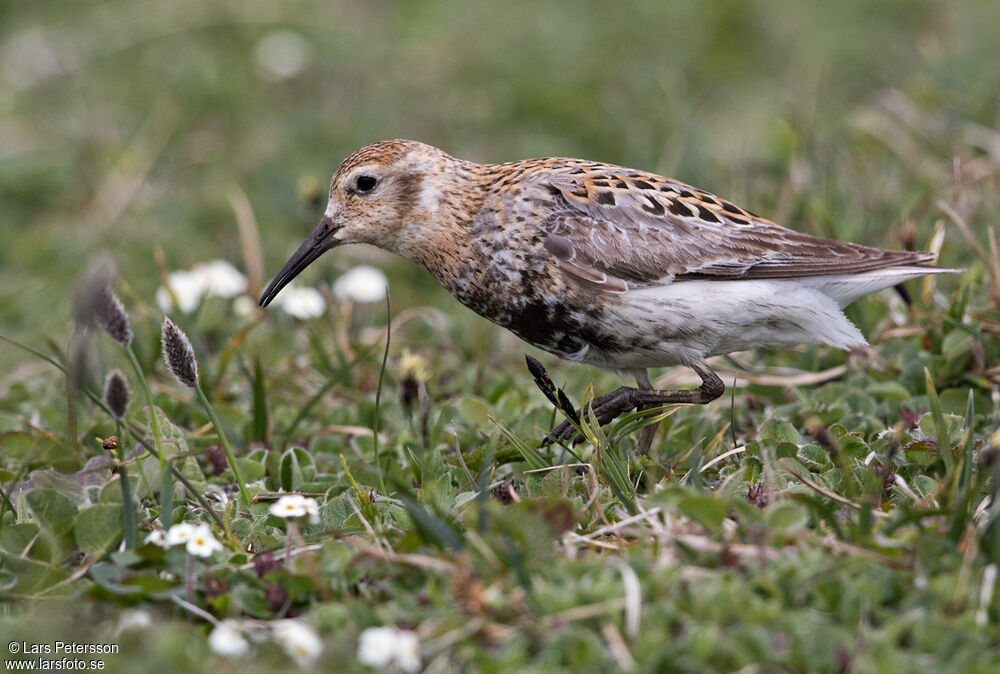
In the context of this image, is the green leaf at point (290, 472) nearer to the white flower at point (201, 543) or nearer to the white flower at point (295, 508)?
the white flower at point (295, 508)

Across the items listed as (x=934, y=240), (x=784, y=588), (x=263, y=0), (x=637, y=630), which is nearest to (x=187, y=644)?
(x=637, y=630)

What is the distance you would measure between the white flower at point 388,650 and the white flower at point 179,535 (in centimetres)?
82

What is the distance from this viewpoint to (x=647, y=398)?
5.13 m

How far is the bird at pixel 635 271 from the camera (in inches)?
196

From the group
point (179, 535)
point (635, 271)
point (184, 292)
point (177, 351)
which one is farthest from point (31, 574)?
point (184, 292)

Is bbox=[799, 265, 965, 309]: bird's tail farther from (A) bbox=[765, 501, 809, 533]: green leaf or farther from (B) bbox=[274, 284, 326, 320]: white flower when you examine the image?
(B) bbox=[274, 284, 326, 320]: white flower

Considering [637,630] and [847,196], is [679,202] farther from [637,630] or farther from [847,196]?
[847,196]

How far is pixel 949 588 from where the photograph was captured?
3.47m

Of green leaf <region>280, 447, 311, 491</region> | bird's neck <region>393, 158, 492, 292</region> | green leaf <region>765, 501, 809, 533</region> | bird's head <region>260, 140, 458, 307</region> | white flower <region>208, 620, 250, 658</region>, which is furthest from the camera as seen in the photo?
bird's head <region>260, 140, 458, 307</region>

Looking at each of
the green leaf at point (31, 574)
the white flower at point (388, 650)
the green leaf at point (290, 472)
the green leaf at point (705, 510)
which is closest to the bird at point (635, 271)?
the green leaf at point (290, 472)

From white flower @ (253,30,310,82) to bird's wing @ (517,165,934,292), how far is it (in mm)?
5986

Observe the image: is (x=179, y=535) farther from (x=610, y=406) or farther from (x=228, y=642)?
(x=610, y=406)

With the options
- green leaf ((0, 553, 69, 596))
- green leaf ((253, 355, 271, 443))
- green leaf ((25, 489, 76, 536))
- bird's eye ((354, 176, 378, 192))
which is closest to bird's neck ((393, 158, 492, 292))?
bird's eye ((354, 176, 378, 192))

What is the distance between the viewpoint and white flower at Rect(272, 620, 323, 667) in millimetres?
3400
